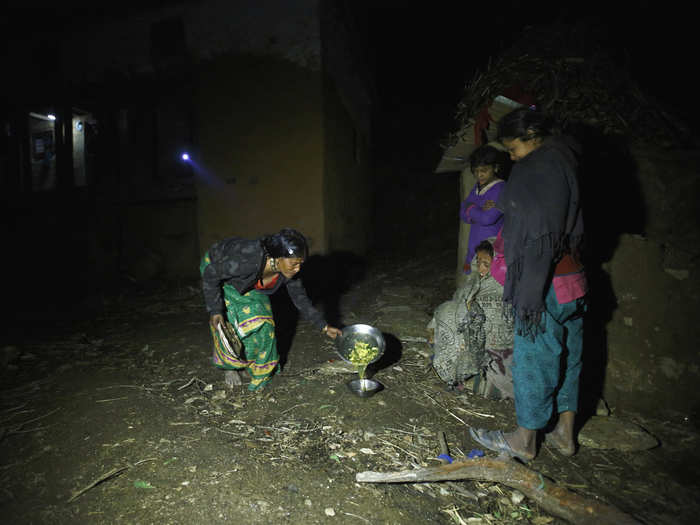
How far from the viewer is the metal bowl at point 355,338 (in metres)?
3.20

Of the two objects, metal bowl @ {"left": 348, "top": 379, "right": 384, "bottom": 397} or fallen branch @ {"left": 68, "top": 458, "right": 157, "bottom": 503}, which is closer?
fallen branch @ {"left": 68, "top": 458, "right": 157, "bottom": 503}

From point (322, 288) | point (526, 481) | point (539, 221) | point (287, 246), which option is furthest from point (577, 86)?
point (322, 288)

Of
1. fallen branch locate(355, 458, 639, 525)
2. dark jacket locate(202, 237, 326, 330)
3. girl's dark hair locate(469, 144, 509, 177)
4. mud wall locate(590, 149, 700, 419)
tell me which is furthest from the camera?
girl's dark hair locate(469, 144, 509, 177)

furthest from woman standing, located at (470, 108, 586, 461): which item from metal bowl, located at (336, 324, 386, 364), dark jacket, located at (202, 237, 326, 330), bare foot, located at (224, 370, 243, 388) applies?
bare foot, located at (224, 370, 243, 388)

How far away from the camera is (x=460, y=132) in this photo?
386 cm

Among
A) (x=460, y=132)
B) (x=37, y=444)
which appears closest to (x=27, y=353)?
(x=37, y=444)

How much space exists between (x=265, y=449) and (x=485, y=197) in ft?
9.42

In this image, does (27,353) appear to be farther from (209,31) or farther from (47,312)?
(209,31)

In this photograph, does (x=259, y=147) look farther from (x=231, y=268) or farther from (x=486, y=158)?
(x=486, y=158)

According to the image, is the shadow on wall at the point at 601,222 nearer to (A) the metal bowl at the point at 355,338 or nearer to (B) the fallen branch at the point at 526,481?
(B) the fallen branch at the point at 526,481

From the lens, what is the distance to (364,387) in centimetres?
300

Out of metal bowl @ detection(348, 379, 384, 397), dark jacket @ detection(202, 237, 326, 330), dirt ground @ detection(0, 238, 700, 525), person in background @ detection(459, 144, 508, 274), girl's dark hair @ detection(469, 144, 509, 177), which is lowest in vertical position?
dirt ground @ detection(0, 238, 700, 525)

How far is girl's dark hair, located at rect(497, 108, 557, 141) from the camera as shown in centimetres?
203

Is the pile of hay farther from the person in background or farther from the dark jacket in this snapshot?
the dark jacket
